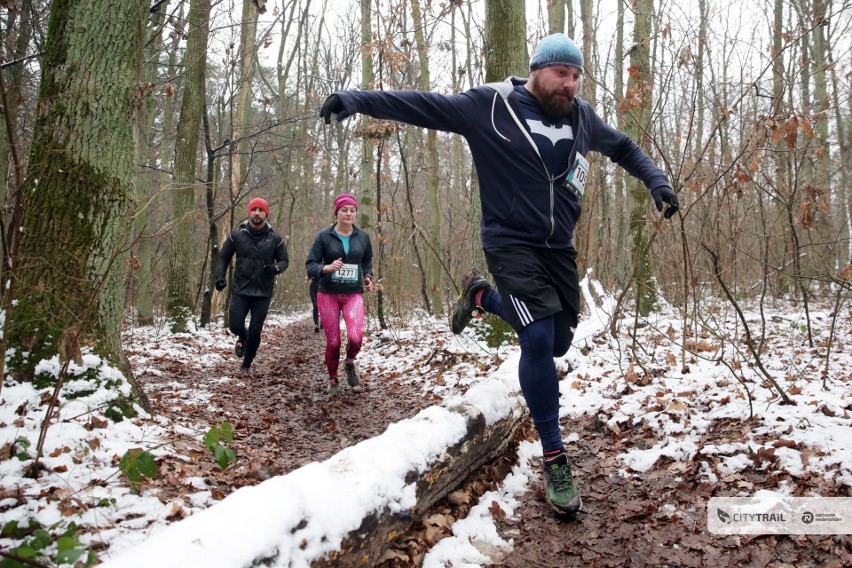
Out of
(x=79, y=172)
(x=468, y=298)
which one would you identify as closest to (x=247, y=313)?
(x=79, y=172)

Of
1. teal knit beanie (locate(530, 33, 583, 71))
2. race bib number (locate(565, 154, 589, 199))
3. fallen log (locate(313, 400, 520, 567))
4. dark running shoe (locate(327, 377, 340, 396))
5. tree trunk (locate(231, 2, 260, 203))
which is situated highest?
tree trunk (locate(231, 2, 260, 203))

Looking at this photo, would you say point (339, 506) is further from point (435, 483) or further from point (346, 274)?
point (346, 274)

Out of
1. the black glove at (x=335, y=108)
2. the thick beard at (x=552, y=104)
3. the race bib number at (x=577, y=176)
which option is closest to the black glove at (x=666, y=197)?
the race bib number at (x=577, y=176)

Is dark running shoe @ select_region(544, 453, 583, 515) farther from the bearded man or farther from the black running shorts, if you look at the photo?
the black running shorts

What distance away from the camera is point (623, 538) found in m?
2.54

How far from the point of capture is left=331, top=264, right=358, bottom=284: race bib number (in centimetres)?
580

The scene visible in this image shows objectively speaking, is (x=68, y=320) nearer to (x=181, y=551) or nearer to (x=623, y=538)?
(x=181, y=551)

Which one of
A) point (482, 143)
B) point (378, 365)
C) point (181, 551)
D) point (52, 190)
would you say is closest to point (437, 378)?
point (378, 365)

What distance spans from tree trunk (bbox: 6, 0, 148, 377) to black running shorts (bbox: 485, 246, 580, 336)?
2.46 metres

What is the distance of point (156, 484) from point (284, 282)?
19.8 meters

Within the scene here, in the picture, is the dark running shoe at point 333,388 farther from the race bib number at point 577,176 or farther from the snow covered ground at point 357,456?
the race bib number at point 577,176

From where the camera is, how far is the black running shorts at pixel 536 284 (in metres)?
2.79

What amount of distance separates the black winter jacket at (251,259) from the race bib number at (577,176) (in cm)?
447

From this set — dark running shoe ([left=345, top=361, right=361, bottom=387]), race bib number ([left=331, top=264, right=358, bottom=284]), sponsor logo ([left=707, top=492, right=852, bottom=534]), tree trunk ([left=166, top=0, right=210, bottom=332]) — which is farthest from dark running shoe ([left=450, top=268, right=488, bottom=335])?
tree trunk ([left=166, top=0, right=210, bottom=332])
